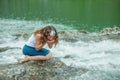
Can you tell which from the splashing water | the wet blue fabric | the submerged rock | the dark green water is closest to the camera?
the submerged rock

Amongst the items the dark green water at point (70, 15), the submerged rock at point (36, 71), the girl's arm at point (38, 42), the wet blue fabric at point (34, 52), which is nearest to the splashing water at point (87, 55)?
the submerged rock at point (36, 71)

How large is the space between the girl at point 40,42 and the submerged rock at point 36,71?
195mm

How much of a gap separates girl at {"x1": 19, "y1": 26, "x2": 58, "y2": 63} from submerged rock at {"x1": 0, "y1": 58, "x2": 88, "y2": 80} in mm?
195

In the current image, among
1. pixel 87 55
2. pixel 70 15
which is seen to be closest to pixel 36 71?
pixel 87 55

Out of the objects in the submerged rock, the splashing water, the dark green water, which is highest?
the submerged rock

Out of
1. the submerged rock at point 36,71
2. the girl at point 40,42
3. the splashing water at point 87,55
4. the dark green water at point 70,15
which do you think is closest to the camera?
the submerged rock at point 36,71

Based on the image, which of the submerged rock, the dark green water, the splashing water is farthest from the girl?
the dark green water

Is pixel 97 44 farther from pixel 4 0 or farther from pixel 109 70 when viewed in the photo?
pixel 4 0

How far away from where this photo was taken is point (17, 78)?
1000 cm

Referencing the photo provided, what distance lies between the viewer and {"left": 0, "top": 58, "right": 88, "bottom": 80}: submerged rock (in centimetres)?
1005

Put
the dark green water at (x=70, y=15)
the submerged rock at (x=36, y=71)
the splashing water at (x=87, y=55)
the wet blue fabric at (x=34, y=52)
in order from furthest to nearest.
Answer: the dark green water at (x=70, y=15) < the splashing water at (x=87, y=55) < the wet blue fabric at (x=34, y=52) < the submerged rock at (x=36, y=71)

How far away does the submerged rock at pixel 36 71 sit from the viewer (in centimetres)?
1005

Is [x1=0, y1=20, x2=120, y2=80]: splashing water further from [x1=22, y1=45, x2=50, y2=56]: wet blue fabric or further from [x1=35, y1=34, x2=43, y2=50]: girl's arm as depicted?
[x1=35, y1=34, x2=43, y2=50]: girl's arm

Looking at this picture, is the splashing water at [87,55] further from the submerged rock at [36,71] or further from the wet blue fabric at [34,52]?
the wet blue fabric at [34,52]
